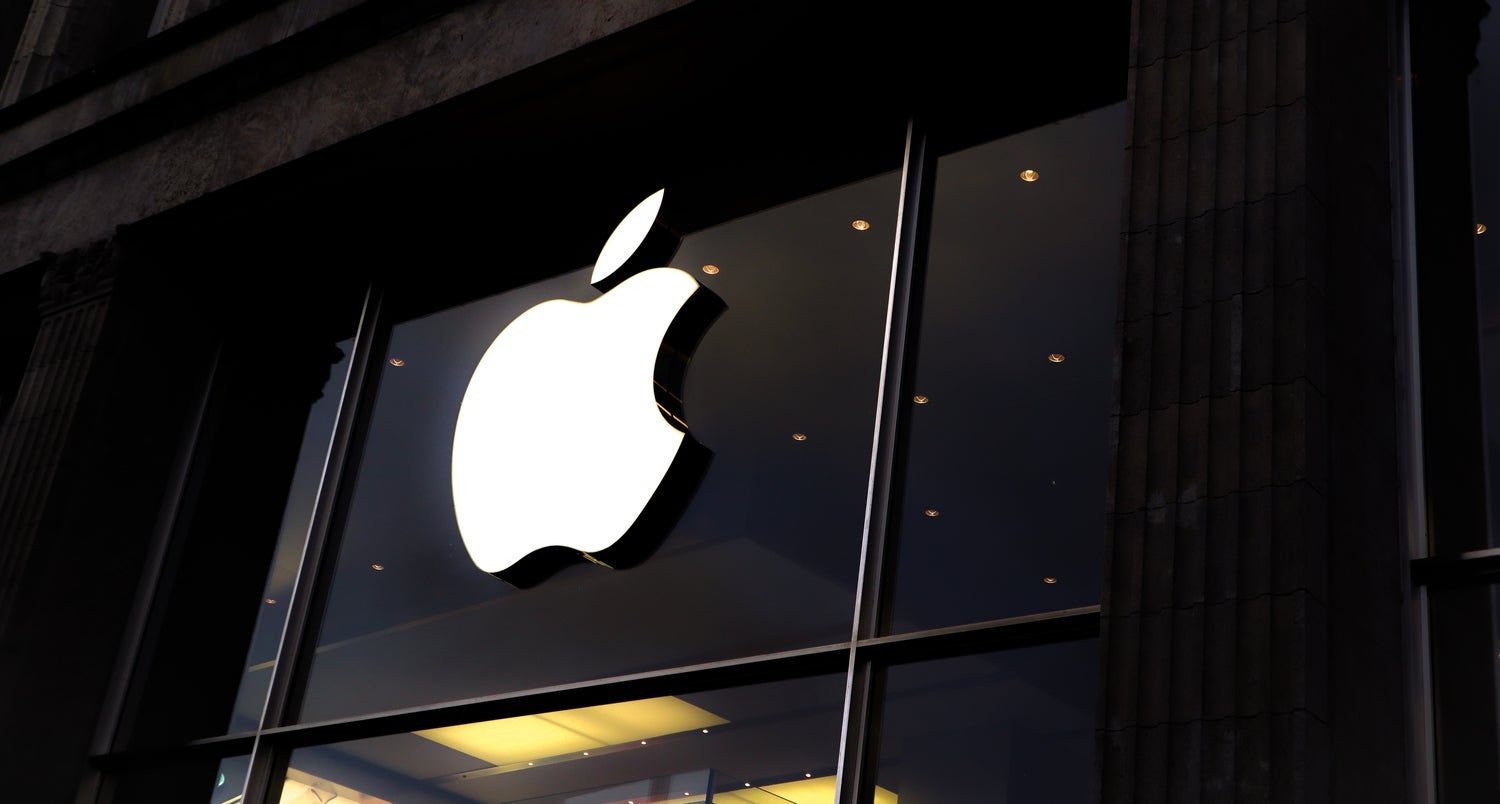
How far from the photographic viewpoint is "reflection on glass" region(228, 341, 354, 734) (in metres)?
10.7

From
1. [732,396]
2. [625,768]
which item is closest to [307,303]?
[732,396]

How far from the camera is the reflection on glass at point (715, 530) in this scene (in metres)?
8.50

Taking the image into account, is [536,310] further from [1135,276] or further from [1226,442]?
[1226,442]

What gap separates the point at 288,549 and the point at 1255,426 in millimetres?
7081

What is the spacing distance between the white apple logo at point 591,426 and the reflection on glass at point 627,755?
3.05 feet

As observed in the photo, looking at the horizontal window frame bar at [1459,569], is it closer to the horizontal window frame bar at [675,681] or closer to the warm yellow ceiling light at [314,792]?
the horizontal window frame bar at [675,681]

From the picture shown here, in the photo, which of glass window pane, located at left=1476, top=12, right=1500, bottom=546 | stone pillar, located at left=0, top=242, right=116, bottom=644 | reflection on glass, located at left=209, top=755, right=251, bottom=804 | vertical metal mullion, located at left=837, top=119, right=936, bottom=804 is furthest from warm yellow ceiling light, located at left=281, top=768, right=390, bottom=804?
glass window pane, located at left=1476, top=12, right=1500, bottom=546

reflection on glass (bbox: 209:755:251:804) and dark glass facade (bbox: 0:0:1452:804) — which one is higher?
dark glass facade (bbox: 0:0:1452:804)

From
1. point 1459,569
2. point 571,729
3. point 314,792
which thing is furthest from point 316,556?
point 1459,569

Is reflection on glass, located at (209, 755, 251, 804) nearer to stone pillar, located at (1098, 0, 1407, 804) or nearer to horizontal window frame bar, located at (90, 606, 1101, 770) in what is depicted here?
horizontal window frame bar, located at (90, 606, 1101, 770)

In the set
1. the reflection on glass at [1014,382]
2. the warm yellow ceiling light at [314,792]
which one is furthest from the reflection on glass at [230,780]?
the reflection on glass at [1014,382]

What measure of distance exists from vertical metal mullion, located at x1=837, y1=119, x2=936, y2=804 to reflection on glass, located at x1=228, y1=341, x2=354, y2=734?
431cm

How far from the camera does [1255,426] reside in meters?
5.92

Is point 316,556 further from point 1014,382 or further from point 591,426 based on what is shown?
point 1014,382
